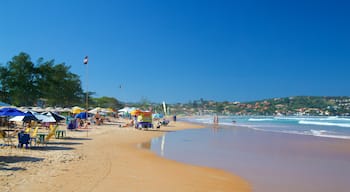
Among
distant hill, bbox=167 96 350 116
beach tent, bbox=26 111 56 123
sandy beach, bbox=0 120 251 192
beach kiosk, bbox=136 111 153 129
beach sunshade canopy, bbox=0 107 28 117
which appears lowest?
sandy beach, bbox=0 120 251 192

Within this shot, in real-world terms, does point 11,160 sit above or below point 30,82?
below

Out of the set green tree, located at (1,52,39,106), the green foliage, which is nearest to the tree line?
green tree, located at (1,52,39,106)

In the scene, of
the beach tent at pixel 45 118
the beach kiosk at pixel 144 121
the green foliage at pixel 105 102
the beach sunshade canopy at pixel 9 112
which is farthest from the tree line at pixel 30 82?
the green foliage at pixel 105 102

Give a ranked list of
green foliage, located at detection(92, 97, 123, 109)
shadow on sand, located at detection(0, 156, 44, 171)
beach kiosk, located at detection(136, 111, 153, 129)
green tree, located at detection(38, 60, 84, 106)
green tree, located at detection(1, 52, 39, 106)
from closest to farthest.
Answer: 1. shadow on sand, located at detection(0, 156, 44, 171)
2. beach kiosk, located at detection(136, 111, 153, 129)
3. green tree, located at detection(1, 52, 39, 106)
4. green tree, located at detection(38, 60, 84, 106)
5. green foliage, located at detection(92, 97, 123, 109)

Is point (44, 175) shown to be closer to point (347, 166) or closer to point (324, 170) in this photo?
point (324, 170)

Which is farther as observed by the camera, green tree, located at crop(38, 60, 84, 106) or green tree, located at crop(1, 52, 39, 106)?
green tree, located at crop(38, 60, 84, 106)

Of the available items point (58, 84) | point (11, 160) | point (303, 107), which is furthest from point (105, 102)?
point (303, 107)

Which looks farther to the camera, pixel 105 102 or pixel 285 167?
pixel 105 102

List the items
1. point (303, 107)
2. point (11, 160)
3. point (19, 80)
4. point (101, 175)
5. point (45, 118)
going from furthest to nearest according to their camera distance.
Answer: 1. point (303, 107)
2. point (19, 80)
3. point (45, 118)
4. point (11, 160)
5. point (101, 175)

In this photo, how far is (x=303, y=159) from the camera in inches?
507

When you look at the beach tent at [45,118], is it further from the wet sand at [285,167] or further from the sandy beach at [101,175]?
the wet sand at [285,167]

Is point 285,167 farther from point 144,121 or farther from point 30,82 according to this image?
point 30,82

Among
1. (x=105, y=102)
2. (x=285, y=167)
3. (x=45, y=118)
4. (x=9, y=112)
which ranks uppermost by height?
(x=105, y=102)

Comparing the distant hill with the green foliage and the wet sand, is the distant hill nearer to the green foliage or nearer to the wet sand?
the green foliage
